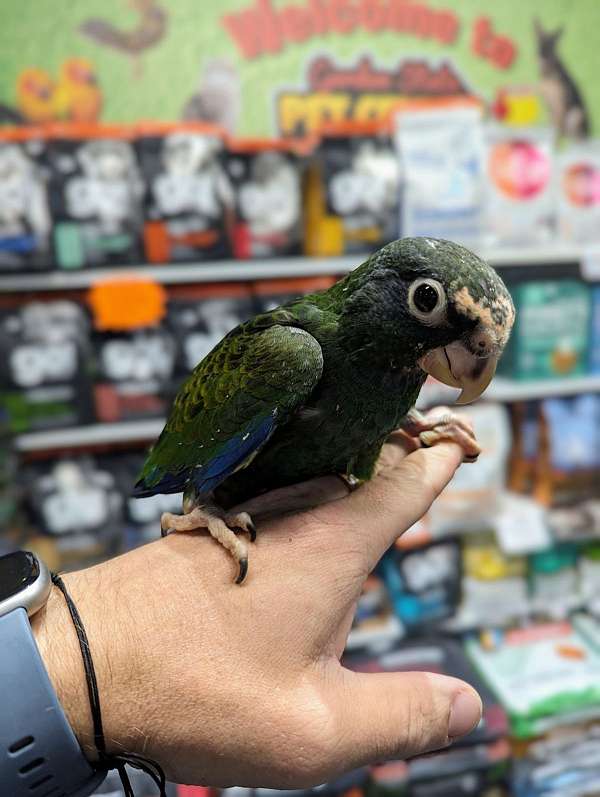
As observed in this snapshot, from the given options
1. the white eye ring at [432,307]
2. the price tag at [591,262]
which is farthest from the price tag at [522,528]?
the white eye ring at [432,307]

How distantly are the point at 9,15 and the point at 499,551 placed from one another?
6.90ft

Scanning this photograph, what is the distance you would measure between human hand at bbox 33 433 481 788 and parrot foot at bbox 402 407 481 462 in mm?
248

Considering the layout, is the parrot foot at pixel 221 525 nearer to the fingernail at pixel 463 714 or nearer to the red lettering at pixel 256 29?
the fingernail at pixel 463 714

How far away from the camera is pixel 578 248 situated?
1.78 m

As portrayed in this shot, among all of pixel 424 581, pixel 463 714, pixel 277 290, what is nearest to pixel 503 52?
pixel 277 290

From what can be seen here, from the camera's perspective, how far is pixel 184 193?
1.48 metres

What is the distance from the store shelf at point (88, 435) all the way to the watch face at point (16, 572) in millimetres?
950

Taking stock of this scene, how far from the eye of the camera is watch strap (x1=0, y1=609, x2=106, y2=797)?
1.70 ft

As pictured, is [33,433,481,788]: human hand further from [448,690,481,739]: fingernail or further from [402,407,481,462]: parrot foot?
[402,407,481,462]: parrot foot

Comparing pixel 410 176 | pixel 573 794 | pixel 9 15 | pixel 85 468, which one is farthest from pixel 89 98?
pixel 573 794

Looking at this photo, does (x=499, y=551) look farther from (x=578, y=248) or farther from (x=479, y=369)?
(x=479, y=369)

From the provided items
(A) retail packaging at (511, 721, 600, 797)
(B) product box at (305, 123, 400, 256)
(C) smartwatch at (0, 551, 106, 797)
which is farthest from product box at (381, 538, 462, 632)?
(C) smartwatch at (0, 551, 106, 797)

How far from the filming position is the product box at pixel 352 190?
1539 millimetres

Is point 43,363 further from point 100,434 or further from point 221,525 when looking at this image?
point 221,525
